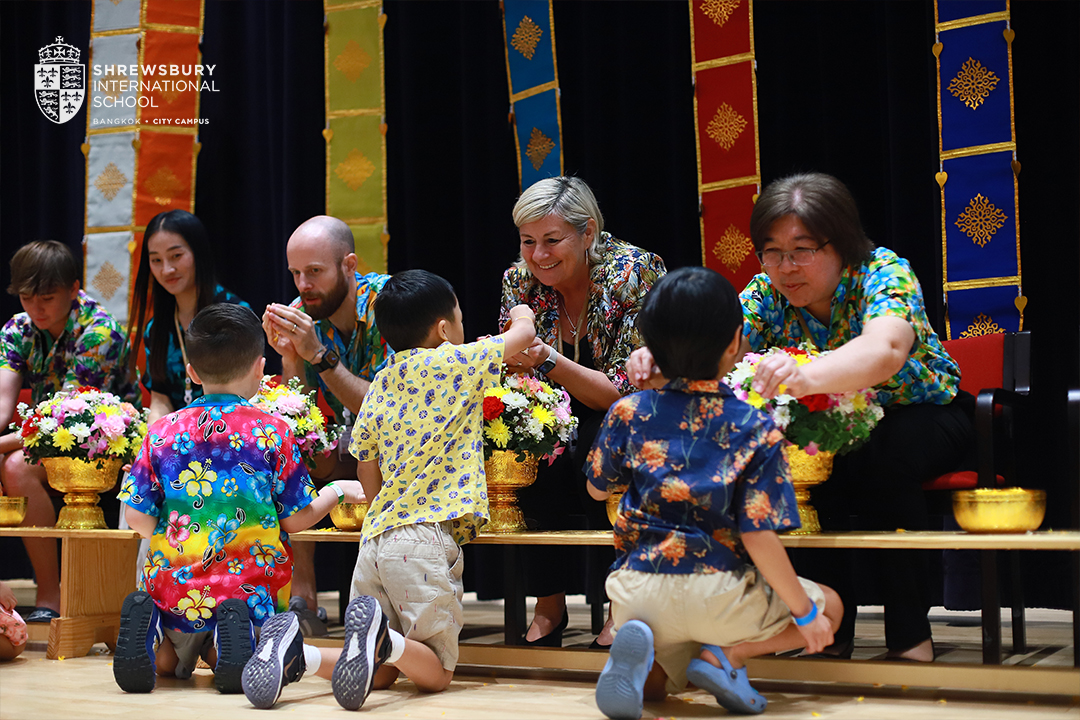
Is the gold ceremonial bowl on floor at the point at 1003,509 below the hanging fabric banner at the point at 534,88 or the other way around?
below

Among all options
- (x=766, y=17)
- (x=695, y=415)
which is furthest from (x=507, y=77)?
(x=695, y=415)

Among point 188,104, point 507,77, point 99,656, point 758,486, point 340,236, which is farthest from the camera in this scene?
point 188,104

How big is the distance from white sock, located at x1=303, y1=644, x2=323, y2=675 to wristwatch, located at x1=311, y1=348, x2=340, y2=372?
3.64ft

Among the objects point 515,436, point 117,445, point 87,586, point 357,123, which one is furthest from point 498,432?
point 357,123

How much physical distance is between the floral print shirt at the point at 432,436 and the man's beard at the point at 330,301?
1115 mm

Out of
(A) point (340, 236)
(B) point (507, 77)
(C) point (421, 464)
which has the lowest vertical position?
(C) point (421, 464)

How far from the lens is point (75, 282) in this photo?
4207 mm

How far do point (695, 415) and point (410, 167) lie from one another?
2.87m

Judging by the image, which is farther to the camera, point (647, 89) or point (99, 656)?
point (647, 89)

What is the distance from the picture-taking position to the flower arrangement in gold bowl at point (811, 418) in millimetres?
2500

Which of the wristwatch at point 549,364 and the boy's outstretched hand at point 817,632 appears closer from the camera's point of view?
the boy's outstretched hand at point 817,632

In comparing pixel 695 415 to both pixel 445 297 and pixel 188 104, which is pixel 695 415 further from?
pixel 188 104

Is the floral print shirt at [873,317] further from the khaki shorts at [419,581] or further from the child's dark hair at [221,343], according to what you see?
the child's dark hair at [221,343]

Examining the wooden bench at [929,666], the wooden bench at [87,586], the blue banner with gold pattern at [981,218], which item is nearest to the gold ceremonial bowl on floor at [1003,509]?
the wooden bench at [929,666]
